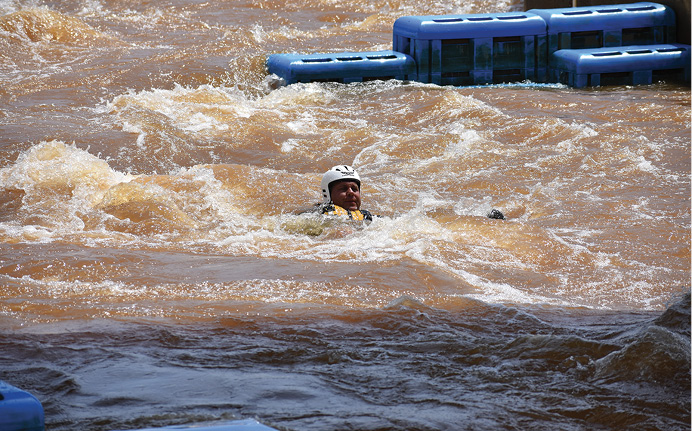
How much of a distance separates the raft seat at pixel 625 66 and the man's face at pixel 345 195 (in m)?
6.87

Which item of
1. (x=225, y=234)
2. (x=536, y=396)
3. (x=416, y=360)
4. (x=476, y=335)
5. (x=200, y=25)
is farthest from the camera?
(x=200, y=25)

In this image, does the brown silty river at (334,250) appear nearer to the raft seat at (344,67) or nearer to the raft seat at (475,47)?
the raft seat at (344,67)

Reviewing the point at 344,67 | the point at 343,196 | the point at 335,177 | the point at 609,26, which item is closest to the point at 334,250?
the point at 343,196

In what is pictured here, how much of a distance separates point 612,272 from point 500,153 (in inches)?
154

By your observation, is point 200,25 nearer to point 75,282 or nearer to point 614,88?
point 614,88

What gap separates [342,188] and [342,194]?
2.5 inches

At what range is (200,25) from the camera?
1844 cm

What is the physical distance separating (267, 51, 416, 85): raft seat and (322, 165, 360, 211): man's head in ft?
18.3

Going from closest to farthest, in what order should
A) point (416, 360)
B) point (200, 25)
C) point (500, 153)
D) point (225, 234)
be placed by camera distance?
point (416, 360), point (225, 234), point (500, 153), point (200, 25)

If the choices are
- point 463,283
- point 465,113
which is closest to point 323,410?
point 463,283

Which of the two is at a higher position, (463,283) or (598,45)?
(598,45)

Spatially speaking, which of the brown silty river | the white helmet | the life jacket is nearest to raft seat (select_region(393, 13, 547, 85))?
the brown silty river

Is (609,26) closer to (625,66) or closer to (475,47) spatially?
(625,66)

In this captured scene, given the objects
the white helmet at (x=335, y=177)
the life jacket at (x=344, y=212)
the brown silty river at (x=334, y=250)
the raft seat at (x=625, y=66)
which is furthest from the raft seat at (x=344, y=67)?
the life jacket at (x=344, y=212)
